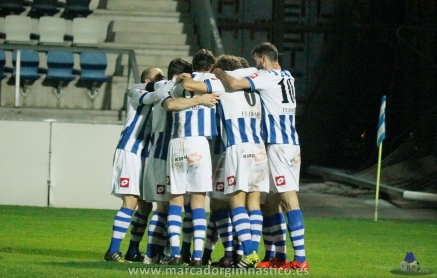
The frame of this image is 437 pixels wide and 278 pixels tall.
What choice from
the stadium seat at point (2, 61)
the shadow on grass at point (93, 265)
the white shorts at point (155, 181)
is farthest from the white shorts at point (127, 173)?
the stadium seat at point (2, 61)

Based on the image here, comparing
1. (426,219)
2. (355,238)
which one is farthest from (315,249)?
(426,219)

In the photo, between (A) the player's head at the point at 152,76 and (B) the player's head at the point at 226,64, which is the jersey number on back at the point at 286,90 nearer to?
(B) the player's head at the point at 226,64

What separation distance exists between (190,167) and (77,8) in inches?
438

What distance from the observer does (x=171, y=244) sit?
824cm

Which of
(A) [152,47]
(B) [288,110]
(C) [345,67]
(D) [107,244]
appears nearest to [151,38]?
(A) [152,47]

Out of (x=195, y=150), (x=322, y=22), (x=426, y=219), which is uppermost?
(x=322, y=22)

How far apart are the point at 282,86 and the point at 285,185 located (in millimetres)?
877

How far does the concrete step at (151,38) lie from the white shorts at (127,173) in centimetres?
949

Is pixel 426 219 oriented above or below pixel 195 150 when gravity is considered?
below

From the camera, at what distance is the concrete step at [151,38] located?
59.9ft

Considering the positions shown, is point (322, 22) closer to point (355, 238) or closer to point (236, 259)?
point (355, 238)

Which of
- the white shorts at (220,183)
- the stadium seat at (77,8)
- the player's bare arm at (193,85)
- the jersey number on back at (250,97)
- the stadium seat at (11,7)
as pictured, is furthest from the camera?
the stadium seat at (77,8)

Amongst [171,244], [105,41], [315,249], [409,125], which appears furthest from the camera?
[409,125]

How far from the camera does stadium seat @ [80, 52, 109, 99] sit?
16453mm
